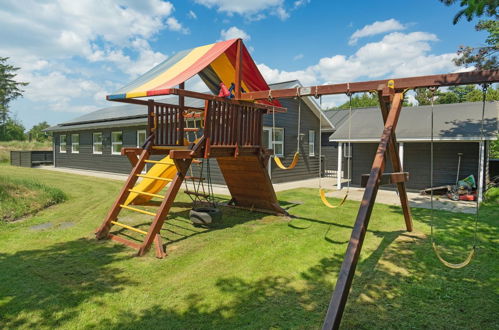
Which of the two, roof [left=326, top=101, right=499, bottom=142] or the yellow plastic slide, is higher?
roof [left=326, top=101, right=499, bottom=142]

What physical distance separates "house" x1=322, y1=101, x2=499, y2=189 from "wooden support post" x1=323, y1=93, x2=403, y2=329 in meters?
6.78

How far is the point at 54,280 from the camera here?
3705 mm

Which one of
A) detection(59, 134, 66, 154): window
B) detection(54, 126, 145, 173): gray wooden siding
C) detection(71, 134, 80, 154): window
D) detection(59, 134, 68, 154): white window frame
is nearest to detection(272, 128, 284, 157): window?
detection(54, 126, 145, 173): gray wooden siding

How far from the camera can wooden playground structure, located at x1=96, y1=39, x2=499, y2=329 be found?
135 inches

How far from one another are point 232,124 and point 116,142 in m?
13.1

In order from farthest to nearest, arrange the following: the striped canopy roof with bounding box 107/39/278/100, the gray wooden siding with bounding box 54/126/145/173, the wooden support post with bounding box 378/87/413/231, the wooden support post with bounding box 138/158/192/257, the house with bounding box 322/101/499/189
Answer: the gray wooden siding with bounding box 54/126/145/173, the house with bounding box 322/101/499/189, the striped canopy roof with bounding box 107/39/278/100, the wooden support post with bounding box 138/158/192/257, the wooden support post with bounding box 378/87/413/231

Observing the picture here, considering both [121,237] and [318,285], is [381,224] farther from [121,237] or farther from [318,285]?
[121,237]

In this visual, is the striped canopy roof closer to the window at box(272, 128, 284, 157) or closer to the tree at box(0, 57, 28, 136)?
the window at box(272, 128, 284, 157)

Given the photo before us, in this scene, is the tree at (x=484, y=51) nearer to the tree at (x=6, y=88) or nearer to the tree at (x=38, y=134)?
the tree at (x=38, y=134)

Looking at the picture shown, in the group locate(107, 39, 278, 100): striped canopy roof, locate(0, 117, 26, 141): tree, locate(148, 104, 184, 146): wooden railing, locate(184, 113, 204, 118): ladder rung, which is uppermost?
locate(0, 117, 26, 141): tree

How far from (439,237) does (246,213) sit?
3.87 meters

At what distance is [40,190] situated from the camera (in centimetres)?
833

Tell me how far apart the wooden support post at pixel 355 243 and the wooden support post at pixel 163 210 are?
2.79 metres

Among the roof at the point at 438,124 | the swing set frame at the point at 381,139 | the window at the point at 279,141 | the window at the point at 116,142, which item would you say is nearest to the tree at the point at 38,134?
the window at the point at 116,142
